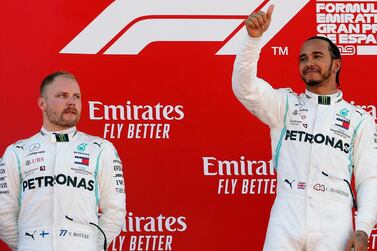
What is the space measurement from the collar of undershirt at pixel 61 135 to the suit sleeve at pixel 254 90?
2.44 feet

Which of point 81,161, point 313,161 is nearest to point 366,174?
point 313,161

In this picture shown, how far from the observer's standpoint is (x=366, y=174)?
4.28m

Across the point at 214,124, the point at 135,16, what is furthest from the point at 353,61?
the point at 135,16

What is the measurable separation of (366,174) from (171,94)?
1.27 metres

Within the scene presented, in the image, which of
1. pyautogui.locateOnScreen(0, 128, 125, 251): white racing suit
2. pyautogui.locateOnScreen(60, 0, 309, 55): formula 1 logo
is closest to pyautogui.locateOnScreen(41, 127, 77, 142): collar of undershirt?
pyautogui.locateOnScreen(0, 128, 125, 251): white racing suit

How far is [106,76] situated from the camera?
5109 mm

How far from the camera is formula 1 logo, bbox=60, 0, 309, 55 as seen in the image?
513 centimetres

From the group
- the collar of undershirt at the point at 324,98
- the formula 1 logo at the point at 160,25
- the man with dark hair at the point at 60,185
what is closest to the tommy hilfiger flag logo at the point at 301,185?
the collar of undershirt at the point at 324,98

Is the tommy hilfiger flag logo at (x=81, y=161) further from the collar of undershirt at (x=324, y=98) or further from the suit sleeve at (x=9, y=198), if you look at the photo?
the collar of undershirt at (x=324, y=98)

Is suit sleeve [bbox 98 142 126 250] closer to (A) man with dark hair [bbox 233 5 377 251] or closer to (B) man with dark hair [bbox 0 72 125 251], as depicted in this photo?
(B) man with dark hair [bbox 0 72 125 251]

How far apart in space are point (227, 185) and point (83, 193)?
1.12 meters

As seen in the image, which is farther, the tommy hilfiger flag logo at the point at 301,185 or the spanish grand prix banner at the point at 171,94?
the spanish grand prix banner at the point at 171,94

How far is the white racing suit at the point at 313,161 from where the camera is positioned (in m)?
4.16

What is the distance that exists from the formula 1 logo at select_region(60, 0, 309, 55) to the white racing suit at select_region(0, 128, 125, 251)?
0.89m
